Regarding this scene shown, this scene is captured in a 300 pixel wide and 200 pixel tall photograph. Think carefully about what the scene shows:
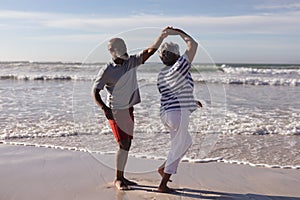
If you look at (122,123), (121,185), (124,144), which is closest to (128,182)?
(121,185)

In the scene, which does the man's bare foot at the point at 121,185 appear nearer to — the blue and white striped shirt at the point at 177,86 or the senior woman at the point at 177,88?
the senior woman at the point at 177,88

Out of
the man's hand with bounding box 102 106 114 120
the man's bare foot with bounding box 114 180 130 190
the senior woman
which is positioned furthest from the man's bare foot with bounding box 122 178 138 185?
the man's hand with bounding box 102 106 114 120

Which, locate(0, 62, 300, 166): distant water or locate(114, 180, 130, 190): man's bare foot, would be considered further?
locate(0, 62, 300, 166): distant water

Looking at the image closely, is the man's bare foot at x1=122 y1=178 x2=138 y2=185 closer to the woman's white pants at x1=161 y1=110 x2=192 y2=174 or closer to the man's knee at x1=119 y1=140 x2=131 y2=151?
the man's knee at x1=119 y1=140 x2=131 y2=151

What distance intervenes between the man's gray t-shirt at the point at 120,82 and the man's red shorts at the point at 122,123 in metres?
0.07

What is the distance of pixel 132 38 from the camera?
4.54 metres

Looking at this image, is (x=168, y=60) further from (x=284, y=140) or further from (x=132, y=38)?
(x=284, y=140)

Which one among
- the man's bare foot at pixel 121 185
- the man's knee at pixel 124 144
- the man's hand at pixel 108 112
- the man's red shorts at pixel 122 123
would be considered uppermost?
the man's hand at pixel 108 112

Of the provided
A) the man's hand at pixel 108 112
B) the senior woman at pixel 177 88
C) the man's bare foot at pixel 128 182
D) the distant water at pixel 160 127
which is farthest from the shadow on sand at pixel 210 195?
the distant water at pixel 160 127

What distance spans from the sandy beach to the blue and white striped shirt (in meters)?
1.06

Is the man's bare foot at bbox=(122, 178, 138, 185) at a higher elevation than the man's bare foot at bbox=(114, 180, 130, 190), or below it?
below

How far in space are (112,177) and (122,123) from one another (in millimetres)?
985

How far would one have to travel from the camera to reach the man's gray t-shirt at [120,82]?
4.27m

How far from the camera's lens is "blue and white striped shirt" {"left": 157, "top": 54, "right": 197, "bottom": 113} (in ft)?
13.1
